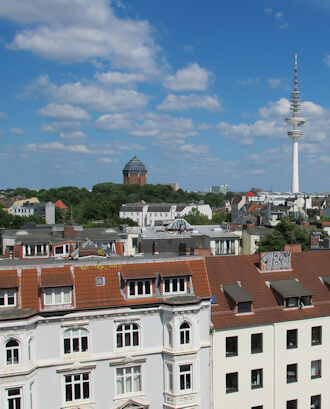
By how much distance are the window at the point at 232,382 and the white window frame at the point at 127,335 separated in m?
6.74

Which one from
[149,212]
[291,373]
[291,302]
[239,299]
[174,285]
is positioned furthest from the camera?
[149,212]

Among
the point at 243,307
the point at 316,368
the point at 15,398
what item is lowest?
the point at 316,368

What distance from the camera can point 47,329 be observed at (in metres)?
25.4

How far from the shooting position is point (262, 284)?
3206 cm

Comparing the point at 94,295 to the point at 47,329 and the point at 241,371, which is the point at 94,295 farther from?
the point at 241,371

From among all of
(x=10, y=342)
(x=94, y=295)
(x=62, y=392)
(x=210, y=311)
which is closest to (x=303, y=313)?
(x=210, y=311)

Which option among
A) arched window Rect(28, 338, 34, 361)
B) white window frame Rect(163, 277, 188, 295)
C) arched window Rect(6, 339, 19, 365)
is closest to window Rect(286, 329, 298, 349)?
white window frame Rect(163, 277, 188, 295)

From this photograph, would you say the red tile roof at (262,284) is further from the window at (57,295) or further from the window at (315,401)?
the window at (57,295)

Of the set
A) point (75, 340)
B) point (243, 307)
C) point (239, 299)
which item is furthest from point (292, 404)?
point (75, 340)

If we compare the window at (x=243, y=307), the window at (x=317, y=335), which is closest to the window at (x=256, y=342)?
the window at (x=243, y=307)

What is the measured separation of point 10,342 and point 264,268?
1920 centimetres

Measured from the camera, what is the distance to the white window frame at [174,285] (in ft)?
92.5

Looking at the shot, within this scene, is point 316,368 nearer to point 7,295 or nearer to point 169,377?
point 169,377

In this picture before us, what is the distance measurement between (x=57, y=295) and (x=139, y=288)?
5239mm
